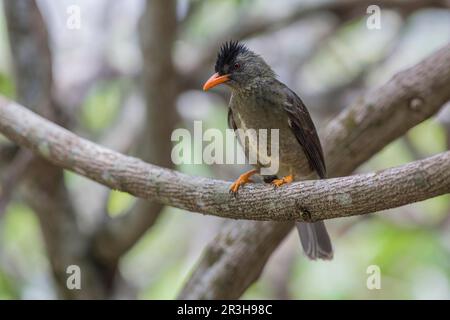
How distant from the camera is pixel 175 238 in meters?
7.56

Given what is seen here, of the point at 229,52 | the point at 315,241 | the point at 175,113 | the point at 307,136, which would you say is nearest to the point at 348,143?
the point at 307,136

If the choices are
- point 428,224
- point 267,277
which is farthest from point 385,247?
point 267,277

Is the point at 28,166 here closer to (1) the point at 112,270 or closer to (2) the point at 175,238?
(1) the point at 112,270

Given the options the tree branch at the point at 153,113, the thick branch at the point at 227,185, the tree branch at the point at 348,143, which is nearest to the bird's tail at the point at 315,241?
the tree branch at the point at 348,143

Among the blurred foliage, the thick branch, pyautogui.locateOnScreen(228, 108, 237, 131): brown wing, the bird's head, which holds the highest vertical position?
the blurred foliage

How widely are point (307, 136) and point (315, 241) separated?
2.12 feet

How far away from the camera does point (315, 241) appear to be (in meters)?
4.09

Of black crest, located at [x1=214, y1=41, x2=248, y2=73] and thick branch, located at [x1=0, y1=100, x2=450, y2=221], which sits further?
black crest, located at [x1=214, y1=41, x2=248, y2=73]

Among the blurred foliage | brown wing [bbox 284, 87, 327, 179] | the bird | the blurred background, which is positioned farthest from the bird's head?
the blurred foliage

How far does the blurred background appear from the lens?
4918mm

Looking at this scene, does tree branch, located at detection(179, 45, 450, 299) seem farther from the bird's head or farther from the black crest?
the black crest

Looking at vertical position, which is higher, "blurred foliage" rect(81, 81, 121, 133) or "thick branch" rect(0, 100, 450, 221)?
"blurred foliage" rect(81, 81, 121, 133)
